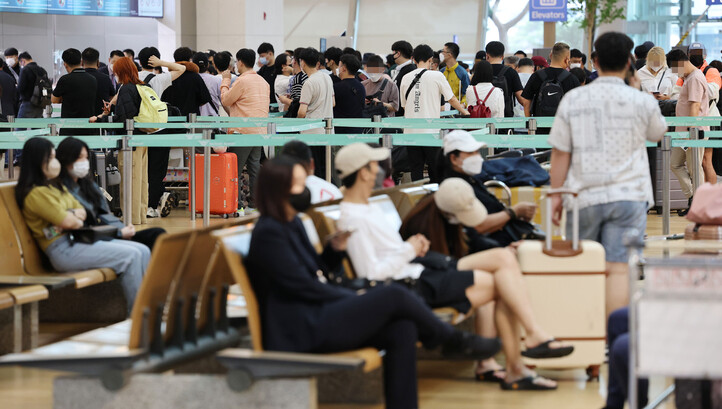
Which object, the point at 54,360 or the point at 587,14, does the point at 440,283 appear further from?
the point at 587,14

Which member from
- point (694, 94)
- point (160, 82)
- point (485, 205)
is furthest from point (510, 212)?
point (160, 82)

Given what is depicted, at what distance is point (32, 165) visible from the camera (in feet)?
22.0

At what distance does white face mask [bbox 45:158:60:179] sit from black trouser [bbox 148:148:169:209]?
222 inches

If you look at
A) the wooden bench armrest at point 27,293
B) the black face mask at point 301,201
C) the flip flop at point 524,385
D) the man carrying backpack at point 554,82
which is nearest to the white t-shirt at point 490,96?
the man carrying backpack at point 554,82

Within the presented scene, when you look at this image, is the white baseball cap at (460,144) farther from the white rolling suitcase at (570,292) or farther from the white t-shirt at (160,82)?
the white t-shirt at (160,82)

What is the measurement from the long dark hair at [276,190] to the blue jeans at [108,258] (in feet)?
Answer: 7.77

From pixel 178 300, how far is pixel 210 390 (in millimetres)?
387

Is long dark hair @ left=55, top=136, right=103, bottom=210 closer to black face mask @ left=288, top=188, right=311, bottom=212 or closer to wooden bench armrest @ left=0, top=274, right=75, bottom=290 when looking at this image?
wooden bench armrest @ left=0, top=274, right=75, bottom=290


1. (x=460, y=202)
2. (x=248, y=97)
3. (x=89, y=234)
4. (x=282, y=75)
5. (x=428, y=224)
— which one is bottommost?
(x=89, y=234)

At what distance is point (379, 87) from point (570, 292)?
8.30 m

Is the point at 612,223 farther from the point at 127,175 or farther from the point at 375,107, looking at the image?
the point at 375,107

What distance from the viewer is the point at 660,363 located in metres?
3.68

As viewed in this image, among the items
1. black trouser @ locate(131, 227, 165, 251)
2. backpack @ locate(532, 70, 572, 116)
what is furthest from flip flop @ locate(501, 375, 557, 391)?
backpack @ locate(532, 70, 572, 116)

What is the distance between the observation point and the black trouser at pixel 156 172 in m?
12.5
